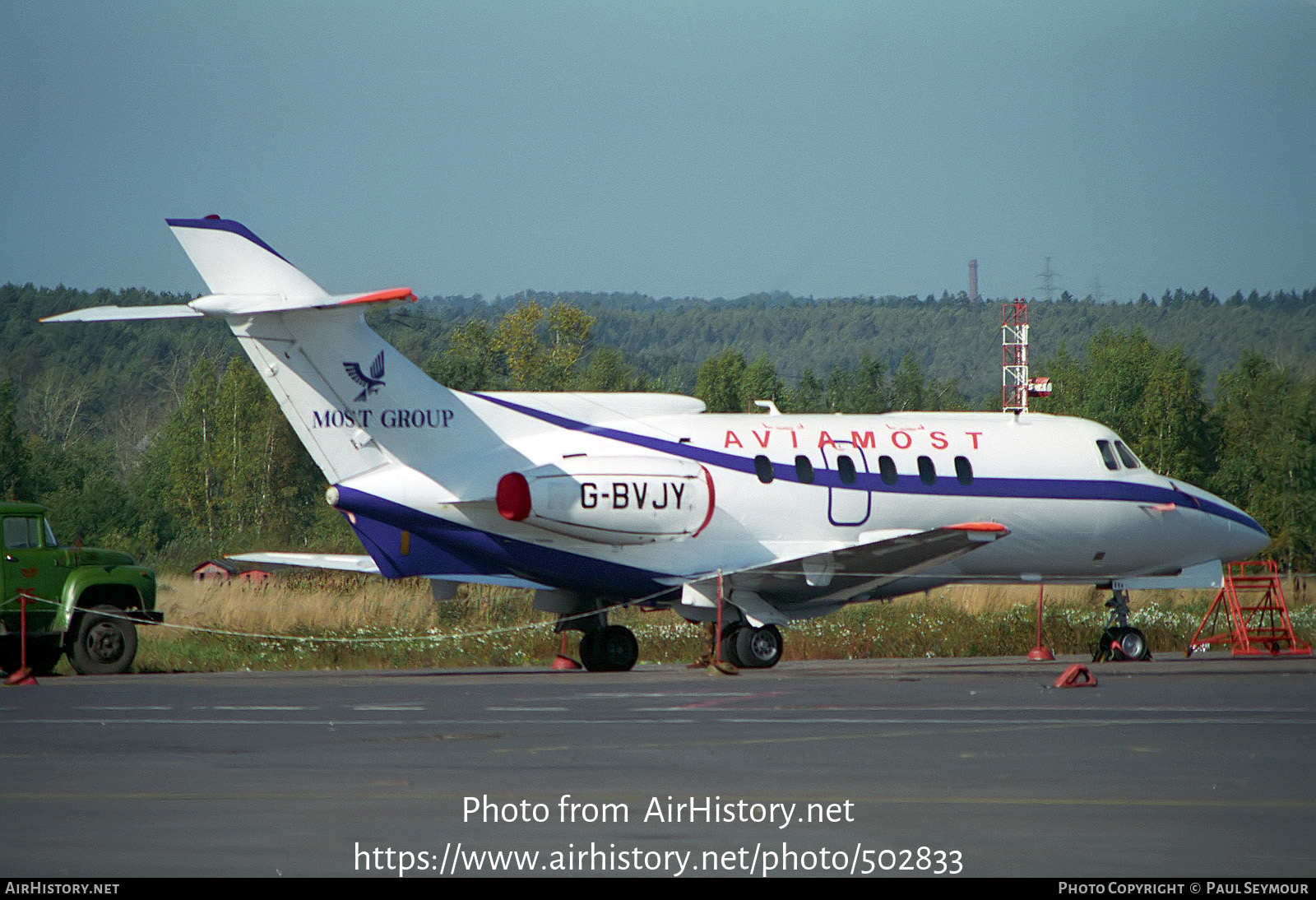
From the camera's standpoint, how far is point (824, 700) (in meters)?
17.8

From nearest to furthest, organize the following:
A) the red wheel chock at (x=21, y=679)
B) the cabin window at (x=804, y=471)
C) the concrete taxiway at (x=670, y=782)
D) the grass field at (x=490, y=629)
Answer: the concrete taxiway at (x=670, y=782) < the red wheel chock at (x=21, y=679) < the cabin window at (x=804, y=471) < the grass field at (x=490, y=629)

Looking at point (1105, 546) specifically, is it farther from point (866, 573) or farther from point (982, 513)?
point (866, 573)

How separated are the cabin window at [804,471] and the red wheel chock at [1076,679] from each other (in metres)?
5.84

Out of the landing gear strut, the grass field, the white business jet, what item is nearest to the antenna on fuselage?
the grass field

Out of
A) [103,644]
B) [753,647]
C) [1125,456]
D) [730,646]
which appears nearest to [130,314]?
[103,644]

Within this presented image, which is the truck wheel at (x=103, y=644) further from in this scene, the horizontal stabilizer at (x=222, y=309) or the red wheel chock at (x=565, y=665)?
the red wheel chock at (x=565, y=665)

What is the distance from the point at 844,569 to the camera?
2381 cm

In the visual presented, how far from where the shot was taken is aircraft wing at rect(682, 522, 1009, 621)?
905 inches

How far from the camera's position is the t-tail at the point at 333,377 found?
21984mm

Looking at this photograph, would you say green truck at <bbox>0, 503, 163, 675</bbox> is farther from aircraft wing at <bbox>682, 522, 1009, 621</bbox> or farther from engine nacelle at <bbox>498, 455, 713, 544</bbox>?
aircraft wing at <bbox>682, 522, 1009, 621</bbox>

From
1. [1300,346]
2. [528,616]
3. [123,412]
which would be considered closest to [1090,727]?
[528,616]

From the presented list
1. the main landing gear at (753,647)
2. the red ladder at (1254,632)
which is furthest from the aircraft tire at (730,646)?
the red ladder at (1254,632)

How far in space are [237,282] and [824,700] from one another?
9478 mm

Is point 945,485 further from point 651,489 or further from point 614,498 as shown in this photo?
point 614,498
